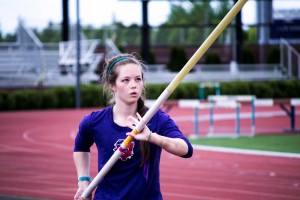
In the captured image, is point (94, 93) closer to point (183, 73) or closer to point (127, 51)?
point (127, 51)

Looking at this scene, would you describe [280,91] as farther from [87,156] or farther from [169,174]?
[87,156]

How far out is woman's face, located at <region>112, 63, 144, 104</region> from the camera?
12.8 ft

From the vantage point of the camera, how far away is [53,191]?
8945 mm

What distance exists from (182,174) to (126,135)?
6.37 metres

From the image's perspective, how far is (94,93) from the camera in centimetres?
2931

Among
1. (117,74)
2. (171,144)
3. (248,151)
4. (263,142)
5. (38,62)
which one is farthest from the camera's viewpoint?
(38,62)

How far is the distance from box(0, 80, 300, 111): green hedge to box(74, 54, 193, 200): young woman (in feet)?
70.8

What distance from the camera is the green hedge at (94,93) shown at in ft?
91.4

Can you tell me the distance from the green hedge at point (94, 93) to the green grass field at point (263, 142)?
1055 cm

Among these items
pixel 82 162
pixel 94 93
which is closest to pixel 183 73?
pixel 82 162

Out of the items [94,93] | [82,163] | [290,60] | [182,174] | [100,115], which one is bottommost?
[94,93]

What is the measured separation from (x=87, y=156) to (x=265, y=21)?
44251 millimetres

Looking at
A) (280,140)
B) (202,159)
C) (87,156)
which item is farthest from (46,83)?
(87,156)

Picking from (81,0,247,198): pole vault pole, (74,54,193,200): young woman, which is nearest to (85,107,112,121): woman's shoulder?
(74,54,193,200): young woman
